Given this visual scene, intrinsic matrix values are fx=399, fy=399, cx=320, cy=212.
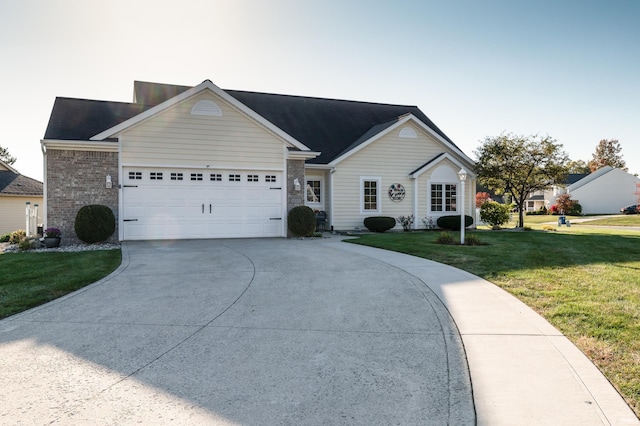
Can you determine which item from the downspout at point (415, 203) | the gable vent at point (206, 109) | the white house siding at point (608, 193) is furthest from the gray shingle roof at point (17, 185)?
the white house siding at point (608, 193)

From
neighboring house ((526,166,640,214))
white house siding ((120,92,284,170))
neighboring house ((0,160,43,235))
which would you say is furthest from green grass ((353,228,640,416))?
neighboring house ((526,166,640,214))

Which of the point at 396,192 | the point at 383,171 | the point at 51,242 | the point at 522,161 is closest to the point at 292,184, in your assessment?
the point at 383,171

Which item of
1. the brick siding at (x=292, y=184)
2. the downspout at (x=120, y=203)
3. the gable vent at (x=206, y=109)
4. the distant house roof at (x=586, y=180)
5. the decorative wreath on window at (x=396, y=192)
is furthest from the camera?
the distant house roof at (x=586, y=180)

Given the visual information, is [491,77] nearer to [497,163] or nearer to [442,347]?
[497,163]

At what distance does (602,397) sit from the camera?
3.12m

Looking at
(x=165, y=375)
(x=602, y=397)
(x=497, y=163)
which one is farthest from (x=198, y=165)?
(x=497, y=163)

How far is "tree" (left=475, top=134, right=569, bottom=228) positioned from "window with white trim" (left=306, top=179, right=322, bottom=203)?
28.6ft

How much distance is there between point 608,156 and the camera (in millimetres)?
78000

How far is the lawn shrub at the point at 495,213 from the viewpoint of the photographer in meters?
20.6

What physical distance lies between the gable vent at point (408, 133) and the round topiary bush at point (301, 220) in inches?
278

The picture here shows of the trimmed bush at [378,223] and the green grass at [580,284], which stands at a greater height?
the trimmed bush at [378,223]

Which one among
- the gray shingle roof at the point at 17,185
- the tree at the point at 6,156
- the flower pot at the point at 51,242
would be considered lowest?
the flower pot at the point at 51,242

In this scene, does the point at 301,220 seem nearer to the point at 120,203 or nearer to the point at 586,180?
the point at 120,203

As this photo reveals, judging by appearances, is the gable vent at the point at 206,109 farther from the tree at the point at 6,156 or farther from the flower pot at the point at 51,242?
the tree at the point at 6,156
